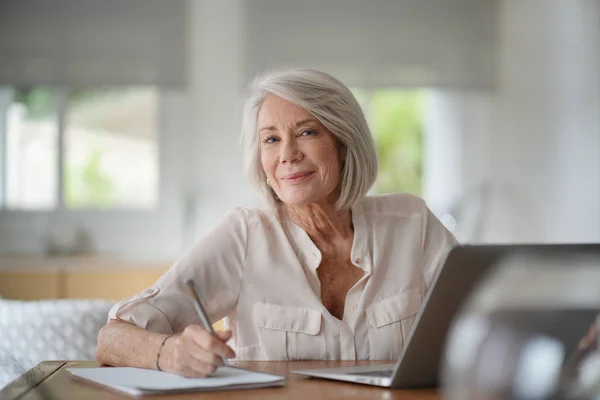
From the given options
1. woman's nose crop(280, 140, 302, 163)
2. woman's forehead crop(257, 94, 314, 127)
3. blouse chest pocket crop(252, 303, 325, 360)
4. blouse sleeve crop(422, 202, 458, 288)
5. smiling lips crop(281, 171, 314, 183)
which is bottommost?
blouse chest pocket crop(252, 303, 325, 360)

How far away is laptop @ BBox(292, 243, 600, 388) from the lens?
1118mm

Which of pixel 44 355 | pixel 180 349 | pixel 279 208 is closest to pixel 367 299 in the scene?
pixel 279 208

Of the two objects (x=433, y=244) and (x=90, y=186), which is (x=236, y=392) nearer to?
(x=433, y=244)

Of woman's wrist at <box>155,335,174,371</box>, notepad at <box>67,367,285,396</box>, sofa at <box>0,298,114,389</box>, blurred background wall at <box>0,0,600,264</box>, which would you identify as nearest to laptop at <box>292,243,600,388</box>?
notepad at <box>67,367,285,396</box>

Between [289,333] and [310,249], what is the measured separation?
0.71 feet

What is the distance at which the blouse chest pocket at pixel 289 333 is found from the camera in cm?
186

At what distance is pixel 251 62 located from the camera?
19.9ft

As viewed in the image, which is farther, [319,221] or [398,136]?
[398,136]

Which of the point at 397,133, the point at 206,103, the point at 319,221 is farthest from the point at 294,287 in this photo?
the point at 397,133

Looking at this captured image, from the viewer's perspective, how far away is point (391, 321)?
1.92m

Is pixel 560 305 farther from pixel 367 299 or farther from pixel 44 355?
pixel 44 355

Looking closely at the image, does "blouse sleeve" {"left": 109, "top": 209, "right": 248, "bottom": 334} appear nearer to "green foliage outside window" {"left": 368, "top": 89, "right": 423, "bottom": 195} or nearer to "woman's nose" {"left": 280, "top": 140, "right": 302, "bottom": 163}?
"woman's nose" {"left": 280, "top": 140, "right": 302, "bottom": 163}

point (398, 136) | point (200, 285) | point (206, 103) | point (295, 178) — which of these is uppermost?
point (206, 103)

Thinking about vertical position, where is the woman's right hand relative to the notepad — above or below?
above
